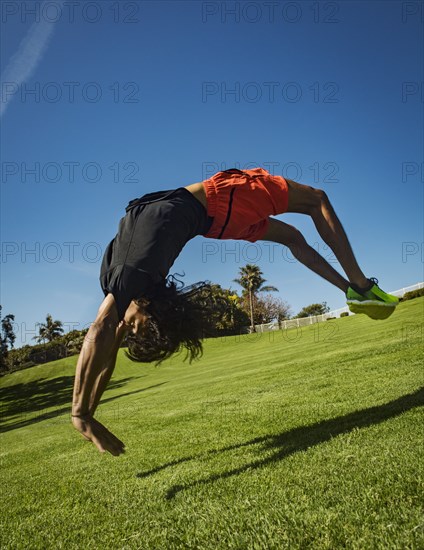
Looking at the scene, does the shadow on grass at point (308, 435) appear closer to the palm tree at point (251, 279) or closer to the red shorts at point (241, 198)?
the red shorts at point (241, 198)

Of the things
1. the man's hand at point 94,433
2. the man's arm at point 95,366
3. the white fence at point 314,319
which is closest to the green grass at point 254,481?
the man's hand at point 94,433

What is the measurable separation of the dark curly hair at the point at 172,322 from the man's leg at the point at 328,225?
3.73 ft

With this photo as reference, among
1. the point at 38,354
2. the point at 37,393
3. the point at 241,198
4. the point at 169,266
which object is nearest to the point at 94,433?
the point at 169,266

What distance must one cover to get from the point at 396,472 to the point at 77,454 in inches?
155

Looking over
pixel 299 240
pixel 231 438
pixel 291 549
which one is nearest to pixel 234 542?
pixel 291 549

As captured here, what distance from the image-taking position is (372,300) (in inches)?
143

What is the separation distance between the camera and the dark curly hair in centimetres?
319

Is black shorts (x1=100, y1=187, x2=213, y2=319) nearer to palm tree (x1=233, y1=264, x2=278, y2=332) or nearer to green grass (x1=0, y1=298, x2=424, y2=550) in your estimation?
green grass (x1=0, y1=298, x2=424, y2=550)

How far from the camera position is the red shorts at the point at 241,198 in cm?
337

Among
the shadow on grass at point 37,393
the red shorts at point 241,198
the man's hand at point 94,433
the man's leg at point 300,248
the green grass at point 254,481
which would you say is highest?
the red shorts at point 241,198

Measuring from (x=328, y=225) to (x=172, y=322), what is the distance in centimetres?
160

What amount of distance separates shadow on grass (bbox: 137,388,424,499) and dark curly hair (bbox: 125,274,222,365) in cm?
92

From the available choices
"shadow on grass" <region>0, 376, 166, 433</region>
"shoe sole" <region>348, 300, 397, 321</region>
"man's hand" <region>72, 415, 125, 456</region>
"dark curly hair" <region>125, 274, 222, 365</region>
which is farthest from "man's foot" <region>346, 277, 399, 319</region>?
"shadow on grass" <region>0, 376, 166, 433</region>

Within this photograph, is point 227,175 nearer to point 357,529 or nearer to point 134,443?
point 357,529
